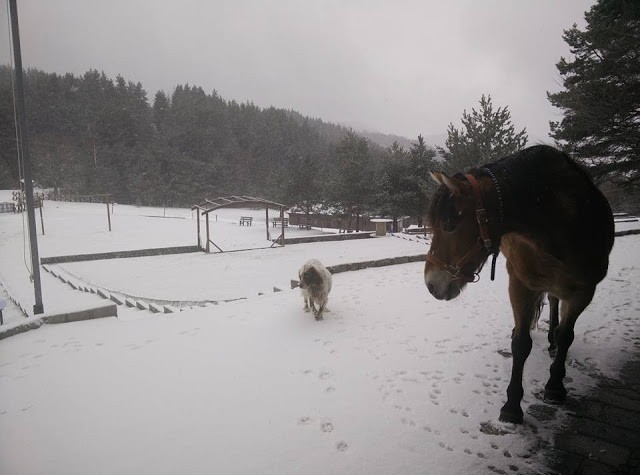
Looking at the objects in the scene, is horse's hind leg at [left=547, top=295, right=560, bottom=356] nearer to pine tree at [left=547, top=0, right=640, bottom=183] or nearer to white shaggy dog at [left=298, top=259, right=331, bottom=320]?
white shaggy dog at [left=298, top=259, right=331, bottom=320]

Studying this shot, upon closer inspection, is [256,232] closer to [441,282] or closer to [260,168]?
[441,282]

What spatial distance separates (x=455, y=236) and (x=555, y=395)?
1858 mm

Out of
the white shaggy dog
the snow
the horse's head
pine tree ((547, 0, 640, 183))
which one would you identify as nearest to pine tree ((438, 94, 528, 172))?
pine tree ((547, 0, 640, 183))

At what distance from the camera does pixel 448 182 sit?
6.69 feet

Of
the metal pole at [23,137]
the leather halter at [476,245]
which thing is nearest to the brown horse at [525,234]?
the leather halter at [476,245]

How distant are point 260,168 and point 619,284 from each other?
211 ft

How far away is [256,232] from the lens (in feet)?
99.3

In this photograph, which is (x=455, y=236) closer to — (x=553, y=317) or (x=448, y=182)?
(x=448, y=182)

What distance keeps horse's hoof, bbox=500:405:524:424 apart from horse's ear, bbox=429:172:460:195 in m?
1.85

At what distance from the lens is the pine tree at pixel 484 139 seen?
61.3 feet

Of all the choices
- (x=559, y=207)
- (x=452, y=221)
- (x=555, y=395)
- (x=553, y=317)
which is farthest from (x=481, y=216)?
(x=553, y=317)

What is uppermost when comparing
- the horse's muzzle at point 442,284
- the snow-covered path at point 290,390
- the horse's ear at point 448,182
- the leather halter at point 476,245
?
the horse's ear at point 448,182

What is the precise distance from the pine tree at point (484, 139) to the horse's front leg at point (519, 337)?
17.3m

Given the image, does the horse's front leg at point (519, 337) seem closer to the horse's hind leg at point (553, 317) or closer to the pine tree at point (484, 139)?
the horse's hind leg at point (553, 317)
